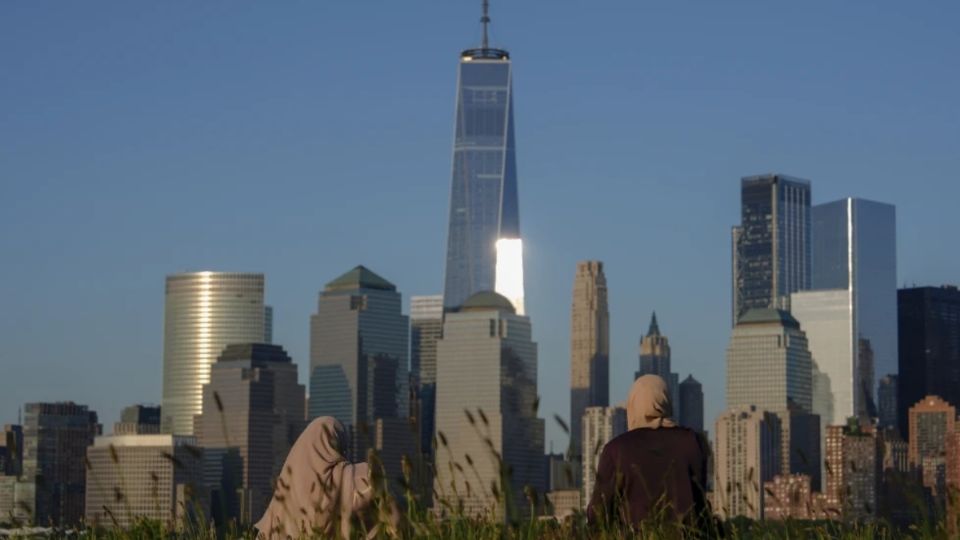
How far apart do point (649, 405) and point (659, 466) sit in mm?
332

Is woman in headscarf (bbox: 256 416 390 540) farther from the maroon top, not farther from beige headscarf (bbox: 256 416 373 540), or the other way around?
the maroon top

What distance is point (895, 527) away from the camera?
→ 1059 cm

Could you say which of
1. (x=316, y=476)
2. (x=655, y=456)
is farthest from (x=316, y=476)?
(x=655, y=456)

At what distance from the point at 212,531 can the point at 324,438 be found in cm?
81

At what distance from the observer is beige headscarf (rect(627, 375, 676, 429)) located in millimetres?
11000

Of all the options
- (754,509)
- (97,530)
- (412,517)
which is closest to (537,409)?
(412,517)

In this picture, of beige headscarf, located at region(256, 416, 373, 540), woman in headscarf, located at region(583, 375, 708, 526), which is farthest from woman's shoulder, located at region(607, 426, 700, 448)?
beige headscarf, located at region(256, 416, 373, 540)

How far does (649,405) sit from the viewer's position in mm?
11039

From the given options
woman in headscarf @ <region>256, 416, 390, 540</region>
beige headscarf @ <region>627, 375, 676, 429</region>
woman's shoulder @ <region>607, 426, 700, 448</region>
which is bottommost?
woman in headscarf @ <region>256, 416, 390, 540</region>

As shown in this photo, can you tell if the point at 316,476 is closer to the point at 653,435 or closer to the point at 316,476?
the point at 316,476

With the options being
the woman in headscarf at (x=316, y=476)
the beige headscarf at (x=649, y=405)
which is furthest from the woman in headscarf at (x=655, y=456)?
the woman in headscarf at (x=316, y=476)

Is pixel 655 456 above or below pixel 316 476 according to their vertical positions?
above

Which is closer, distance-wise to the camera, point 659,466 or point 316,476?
point 659,466

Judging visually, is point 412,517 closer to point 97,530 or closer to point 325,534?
point 325,534
